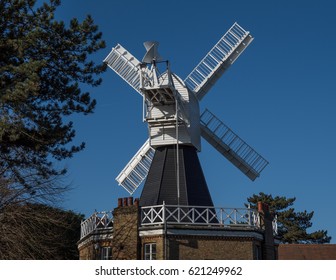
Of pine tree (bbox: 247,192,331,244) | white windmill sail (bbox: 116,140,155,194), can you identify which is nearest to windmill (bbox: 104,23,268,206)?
white windmill sail (bbox: 116,140,155,194)

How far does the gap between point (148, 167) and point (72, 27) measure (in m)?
10.3

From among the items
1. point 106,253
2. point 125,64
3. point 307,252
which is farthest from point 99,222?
point 307,252

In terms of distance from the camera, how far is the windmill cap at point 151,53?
28.7 m

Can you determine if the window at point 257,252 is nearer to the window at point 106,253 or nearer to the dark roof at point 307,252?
the window at point 106,253

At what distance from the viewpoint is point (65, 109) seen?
2497cm

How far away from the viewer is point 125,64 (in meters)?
33.2

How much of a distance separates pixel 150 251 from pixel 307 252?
18054 mm

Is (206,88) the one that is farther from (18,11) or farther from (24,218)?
(24,218)

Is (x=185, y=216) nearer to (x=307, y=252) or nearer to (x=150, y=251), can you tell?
(x=150, y=251)

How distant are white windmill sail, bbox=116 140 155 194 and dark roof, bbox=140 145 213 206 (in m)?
2.09

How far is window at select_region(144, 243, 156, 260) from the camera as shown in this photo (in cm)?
2559

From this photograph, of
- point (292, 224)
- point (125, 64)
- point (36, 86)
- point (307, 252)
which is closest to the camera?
point (36, 86)

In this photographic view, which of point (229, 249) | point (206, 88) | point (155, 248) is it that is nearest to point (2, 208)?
point (155, 248)

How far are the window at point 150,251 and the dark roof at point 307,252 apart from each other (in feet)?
53.7
